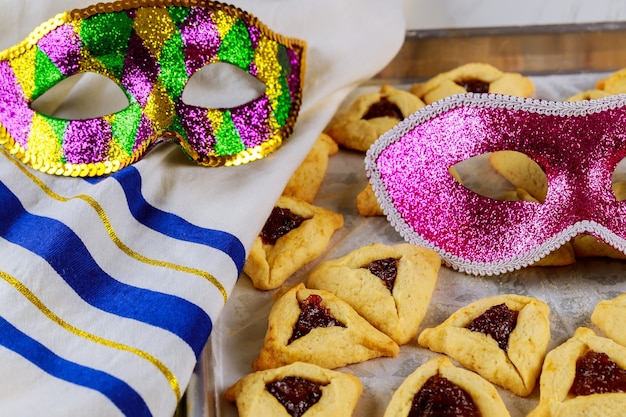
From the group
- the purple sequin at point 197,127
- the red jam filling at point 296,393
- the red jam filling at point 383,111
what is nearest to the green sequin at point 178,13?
the purple sequin at point 197,127

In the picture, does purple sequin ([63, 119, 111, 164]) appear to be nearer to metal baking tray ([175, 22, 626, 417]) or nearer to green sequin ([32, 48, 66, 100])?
green sequin ([32, 48, 66, 100])

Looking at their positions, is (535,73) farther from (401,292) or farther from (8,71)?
(8,71)

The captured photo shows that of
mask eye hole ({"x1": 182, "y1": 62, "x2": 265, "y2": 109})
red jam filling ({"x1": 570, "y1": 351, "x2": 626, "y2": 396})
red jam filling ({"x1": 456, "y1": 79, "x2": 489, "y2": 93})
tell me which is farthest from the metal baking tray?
red jam filling ({"x1": 570, "y1": 351, "x2": 626, "y2": 396})

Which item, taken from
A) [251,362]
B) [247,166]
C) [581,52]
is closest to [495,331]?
[251,362]

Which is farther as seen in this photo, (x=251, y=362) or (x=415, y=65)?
(x=415, y=65)

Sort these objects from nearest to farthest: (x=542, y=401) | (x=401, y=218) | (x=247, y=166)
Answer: (x=542, y=401) < (x=401, y=218) < (x=247, y=166)

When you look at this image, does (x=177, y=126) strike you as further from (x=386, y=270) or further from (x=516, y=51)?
(x=516, y=51)

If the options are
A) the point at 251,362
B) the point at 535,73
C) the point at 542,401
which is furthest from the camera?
the point at 535,73
